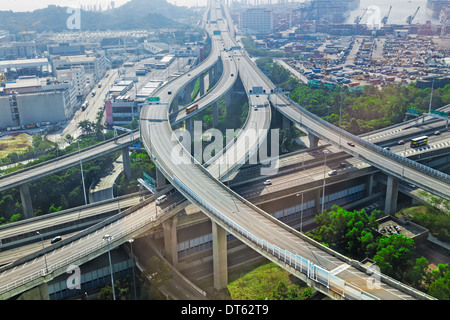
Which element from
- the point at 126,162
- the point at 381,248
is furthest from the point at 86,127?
the point at 381,248

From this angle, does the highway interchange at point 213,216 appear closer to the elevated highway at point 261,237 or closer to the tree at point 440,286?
the elevated highway at point 261,237

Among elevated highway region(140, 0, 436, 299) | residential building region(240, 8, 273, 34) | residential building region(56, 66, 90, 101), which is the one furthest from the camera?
residential building region(240, 8, 273, 34)

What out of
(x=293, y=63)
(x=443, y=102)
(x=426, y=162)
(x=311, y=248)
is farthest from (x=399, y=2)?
(x=311, y=248)

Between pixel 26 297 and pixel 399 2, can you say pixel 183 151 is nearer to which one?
pixel 26 297

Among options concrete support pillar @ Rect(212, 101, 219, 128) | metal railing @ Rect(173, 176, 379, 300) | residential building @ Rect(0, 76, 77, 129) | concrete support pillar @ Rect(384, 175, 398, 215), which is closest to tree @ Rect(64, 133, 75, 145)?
residential building @ Rect(0, 76, 77, 129)

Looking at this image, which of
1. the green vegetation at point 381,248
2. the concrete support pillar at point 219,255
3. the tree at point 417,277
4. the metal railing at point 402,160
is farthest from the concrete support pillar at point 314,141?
the tree at point 417,277

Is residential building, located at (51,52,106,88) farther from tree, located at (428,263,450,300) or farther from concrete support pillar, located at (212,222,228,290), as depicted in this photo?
tree, located at (428,263,450,300)

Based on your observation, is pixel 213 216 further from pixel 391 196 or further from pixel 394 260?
pixel 391 196
